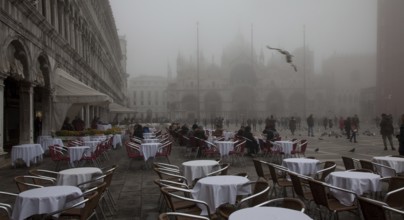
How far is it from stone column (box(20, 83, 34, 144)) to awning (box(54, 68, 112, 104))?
206 centimetres

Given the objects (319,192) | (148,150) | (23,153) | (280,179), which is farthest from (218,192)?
(23,153)

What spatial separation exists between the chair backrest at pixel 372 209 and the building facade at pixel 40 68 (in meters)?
10.6

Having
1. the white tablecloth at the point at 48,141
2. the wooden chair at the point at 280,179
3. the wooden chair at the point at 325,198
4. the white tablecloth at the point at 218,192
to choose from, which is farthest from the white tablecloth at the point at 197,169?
the white tablecloth at the point at 48,141

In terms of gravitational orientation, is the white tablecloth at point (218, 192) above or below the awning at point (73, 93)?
A: below

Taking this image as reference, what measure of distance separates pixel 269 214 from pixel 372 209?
108cm

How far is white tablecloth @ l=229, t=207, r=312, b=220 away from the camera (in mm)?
3666

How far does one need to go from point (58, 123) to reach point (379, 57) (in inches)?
1578

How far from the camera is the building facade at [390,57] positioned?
41.4 m

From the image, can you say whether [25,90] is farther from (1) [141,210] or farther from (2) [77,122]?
(1) [141,210]

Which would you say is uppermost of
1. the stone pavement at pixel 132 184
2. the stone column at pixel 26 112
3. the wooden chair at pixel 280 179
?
the stone column at pixel 26 112

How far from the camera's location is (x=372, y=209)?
3920 mm

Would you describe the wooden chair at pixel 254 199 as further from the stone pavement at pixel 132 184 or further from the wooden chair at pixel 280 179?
the stone pavement at pixel 132 184

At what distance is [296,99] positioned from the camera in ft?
272

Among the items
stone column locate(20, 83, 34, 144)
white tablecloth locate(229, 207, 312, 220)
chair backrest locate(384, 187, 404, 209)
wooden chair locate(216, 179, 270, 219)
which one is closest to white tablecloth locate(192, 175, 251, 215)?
wooden chair locate(216, 179, 270, 219)
